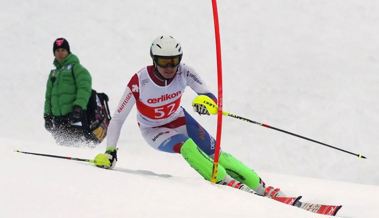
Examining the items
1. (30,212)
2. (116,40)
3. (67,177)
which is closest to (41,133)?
(116,40)

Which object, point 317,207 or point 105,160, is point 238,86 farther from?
point 317,207

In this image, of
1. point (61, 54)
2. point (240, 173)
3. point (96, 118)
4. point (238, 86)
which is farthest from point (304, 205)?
point (238, 86)

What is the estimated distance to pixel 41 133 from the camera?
14.0 metres

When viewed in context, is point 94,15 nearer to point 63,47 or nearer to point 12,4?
point 12,4

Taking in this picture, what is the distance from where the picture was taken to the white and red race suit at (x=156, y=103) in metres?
6.57

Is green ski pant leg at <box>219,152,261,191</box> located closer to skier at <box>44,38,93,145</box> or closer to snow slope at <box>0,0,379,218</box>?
snow slope at <box>0,0,379,218</box>

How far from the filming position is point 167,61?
253 inches

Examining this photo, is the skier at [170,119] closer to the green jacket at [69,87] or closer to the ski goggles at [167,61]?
the ski goggles at [167,61]

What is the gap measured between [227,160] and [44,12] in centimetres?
1361

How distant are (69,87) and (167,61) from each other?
11.3 ft

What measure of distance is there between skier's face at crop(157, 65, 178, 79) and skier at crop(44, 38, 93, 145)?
311 centimetres

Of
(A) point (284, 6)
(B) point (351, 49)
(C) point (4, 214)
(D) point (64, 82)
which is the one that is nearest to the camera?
(C) point (4, 214)

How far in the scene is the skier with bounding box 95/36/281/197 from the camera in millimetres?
6301

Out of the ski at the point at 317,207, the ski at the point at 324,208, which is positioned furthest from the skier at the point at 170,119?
the ski at the point at 324,208
